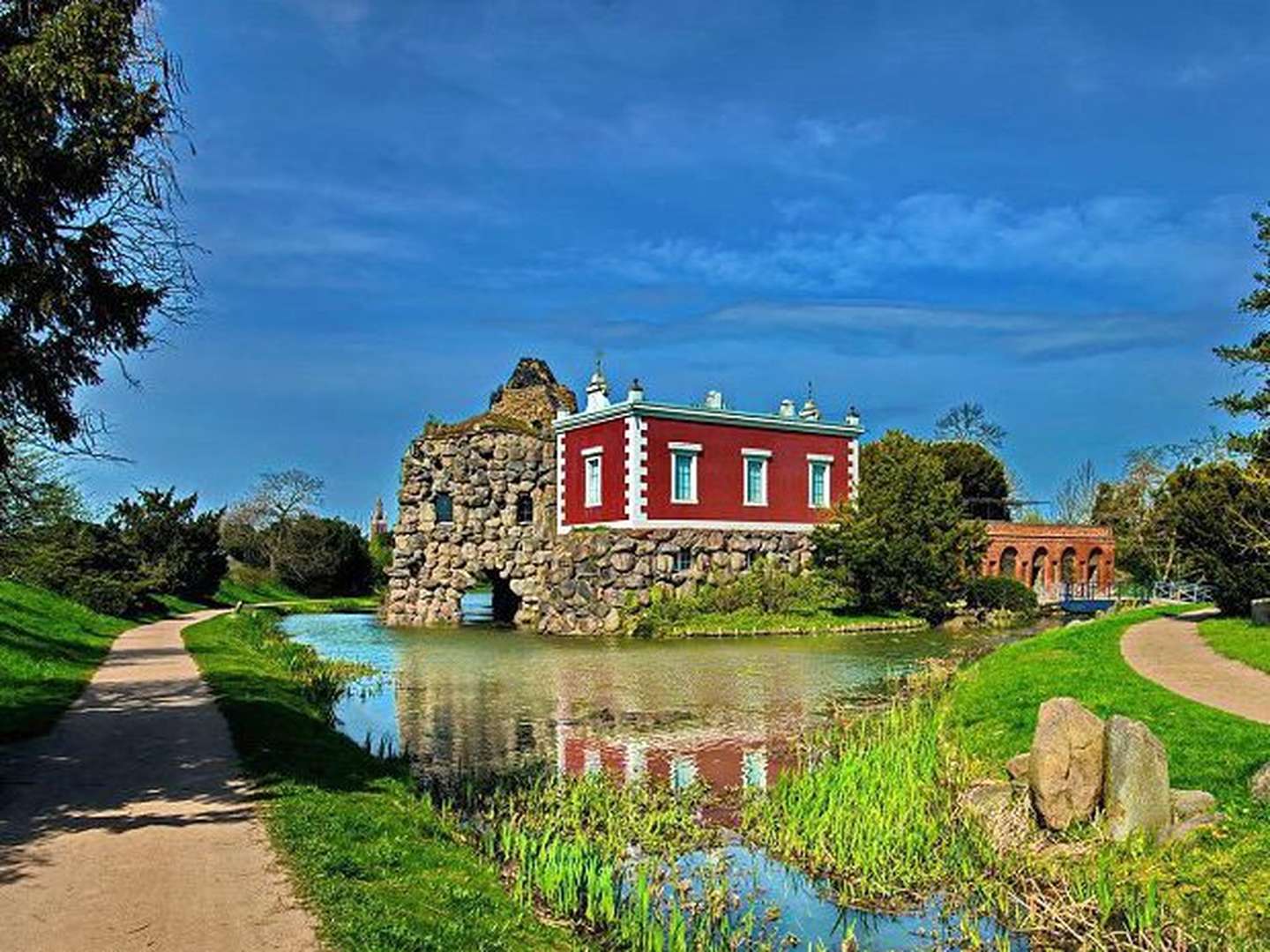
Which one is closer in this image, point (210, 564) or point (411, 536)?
point (411, 536)

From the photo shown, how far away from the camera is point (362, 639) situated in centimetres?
3177

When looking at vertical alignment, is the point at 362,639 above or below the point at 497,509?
below

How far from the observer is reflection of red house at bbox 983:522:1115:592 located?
50000 millimetres

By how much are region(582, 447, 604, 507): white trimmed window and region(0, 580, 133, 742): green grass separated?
14.9 metres

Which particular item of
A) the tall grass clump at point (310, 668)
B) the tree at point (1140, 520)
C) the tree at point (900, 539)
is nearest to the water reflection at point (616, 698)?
the tall grass clump at point (310, 668)

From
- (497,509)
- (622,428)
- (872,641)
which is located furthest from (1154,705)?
(497,509)

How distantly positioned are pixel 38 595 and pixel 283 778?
19735mm

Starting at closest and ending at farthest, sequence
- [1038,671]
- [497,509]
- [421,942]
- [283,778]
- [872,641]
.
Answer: [421,942], [283,778], [1038,671], [872,641], [497,509]

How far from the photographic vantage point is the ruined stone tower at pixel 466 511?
1522 inches

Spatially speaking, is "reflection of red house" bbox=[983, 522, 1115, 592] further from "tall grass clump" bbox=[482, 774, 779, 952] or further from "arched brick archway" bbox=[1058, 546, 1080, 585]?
"tall grass clump" bbox=[482, 774, 779, 952]

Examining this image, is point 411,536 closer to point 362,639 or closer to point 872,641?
point 362,639

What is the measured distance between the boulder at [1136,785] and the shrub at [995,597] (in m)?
31.0

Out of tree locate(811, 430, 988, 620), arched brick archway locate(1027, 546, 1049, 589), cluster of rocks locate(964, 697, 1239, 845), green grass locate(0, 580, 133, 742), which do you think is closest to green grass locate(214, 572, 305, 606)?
green grass locate(0, 580, 133, 742)

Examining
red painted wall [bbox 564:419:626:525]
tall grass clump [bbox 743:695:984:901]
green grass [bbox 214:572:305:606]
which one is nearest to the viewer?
tall grass clump [bbox 743:695:984:901]
